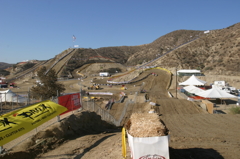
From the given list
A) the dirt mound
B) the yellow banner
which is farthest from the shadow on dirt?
the yellow banner

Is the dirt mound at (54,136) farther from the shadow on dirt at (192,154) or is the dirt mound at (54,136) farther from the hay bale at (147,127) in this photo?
the shadow on dirt at (192,154)

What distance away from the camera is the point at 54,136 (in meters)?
9.27

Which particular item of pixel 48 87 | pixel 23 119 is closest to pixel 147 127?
pixel 23 119

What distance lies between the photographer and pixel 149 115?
20.4 feet

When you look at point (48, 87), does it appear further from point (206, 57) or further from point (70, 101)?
point (206, 57)

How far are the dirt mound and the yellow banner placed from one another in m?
0.59

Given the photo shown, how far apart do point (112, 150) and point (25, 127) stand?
3.76 metres

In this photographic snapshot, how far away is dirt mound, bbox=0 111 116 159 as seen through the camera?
292 inches

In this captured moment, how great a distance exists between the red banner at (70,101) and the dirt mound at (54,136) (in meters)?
1.02

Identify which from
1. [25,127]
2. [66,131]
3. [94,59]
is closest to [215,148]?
[66,131]

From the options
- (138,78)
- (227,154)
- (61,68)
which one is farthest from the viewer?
(61,68)

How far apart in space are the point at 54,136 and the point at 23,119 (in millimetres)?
1866

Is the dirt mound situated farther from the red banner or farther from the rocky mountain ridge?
the rocky mountain ridge

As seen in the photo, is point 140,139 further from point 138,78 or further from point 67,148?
point 138,78
